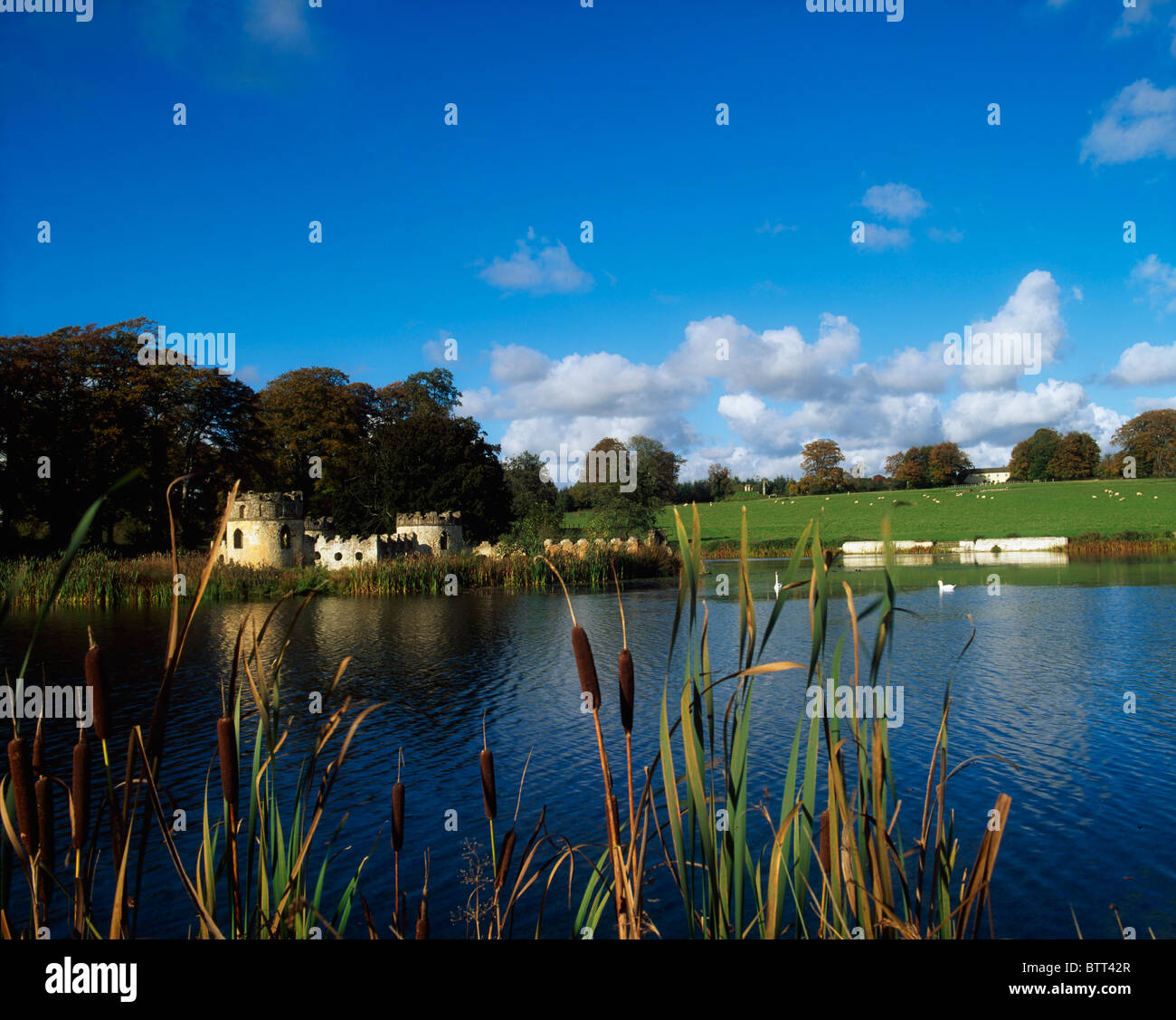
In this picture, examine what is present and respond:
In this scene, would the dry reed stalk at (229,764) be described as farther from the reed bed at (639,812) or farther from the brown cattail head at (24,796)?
the brown cattail head at (24,796)

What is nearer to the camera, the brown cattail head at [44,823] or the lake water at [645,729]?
the brown cattail head at [44,823]

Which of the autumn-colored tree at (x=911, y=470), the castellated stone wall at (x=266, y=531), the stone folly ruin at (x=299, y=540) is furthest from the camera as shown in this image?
the autumn-colored tree at (x=911, y=470)

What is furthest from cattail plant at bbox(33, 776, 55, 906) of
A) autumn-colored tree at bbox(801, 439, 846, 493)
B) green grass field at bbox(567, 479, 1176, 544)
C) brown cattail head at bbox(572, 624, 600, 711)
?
autumn-colored tree at bbox(801, 439, 846, 493)

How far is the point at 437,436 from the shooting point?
4300 centimetres

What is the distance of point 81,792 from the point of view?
1841mm

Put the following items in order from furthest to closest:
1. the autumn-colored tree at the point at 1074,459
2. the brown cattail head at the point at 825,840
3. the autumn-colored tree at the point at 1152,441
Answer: the autumn-colored tree at the point at 1074,459
the autumn-colored tree at the point at 1152,441
the brown cattail head at the point at 825,840

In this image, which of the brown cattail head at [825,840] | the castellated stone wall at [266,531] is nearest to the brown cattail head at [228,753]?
the brown cattail head at [825,840]

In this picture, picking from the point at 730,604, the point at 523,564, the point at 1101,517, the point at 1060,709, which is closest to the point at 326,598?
the point at 523,564

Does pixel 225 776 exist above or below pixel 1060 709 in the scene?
above

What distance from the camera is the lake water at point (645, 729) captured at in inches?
226

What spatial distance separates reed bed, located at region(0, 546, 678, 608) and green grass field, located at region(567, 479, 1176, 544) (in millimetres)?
13075
